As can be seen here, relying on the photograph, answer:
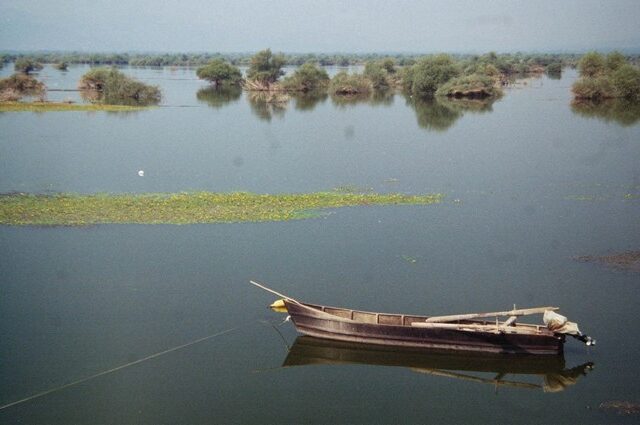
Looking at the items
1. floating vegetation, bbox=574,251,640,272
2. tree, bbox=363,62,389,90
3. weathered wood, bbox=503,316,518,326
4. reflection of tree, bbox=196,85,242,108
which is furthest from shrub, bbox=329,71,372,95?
weathered wood, bbox=503,316,518,326

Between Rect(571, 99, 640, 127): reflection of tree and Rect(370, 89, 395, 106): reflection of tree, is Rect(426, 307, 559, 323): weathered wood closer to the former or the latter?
Rect(571, 99, 640, 127): reflection of tree

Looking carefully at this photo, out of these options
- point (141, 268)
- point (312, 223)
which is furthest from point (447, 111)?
point (141, 268)

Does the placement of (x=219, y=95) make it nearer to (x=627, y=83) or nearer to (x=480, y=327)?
(x=627, y=83)

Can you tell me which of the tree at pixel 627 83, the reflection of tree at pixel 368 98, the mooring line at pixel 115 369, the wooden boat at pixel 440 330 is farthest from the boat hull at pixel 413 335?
the tree at pixel 627 83

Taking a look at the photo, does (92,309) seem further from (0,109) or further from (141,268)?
(0,109)

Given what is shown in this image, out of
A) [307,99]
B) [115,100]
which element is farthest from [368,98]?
[115,100]

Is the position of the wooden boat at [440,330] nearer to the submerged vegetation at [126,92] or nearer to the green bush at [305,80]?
the submerged vegetation at [126,92]
